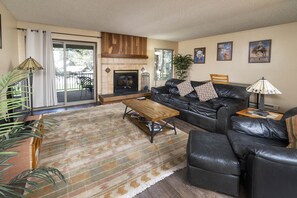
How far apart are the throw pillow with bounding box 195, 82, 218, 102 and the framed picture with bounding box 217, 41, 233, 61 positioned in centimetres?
236

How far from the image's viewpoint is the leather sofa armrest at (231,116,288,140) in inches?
77.8

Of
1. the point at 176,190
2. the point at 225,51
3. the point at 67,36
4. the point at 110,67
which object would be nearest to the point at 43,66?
the point at 67,36

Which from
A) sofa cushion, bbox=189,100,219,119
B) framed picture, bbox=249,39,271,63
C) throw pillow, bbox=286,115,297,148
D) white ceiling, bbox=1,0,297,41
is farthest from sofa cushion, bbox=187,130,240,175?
framed picture, bbox=249,39,271,63

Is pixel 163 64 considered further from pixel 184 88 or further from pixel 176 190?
pixel 176 190

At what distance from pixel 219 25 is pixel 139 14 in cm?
239

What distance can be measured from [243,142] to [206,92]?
89.5 inches

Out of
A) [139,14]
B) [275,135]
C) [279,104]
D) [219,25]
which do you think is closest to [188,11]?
[139,14]

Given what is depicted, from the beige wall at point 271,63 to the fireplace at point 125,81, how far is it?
121 inches

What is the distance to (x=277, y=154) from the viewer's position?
4.12 ft

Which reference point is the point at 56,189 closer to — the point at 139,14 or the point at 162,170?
the point at 162,170

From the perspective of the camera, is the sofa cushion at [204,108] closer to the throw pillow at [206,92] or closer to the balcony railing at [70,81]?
the throw pillow at [206,92]

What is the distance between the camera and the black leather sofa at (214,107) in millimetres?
3057

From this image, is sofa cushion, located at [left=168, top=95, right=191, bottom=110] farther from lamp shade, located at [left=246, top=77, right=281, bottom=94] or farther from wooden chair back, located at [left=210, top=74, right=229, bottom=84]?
wooden chair back, located at [left=210, top=74, right=229, bottom=84]

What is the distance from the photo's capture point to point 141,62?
21.6 feet
